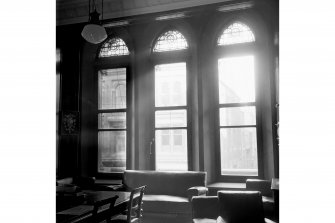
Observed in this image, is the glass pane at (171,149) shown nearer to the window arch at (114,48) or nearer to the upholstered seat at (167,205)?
the upholstered seat at (167,205)

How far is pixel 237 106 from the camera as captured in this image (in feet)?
18.1

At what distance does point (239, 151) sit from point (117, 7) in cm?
364

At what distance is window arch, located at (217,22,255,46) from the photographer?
552 centimetres

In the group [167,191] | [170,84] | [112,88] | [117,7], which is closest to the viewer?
[167,191]

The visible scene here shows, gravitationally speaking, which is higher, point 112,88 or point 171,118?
point 112,88

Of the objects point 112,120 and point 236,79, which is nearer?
point 236,79

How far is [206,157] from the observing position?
5.50m

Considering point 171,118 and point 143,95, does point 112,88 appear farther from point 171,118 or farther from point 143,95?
point 171,118

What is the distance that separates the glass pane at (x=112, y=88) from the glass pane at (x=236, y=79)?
193 centimetres

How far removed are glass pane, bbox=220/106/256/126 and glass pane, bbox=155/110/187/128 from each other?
28.5 inches

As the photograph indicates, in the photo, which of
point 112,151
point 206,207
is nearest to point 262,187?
point 206,207
